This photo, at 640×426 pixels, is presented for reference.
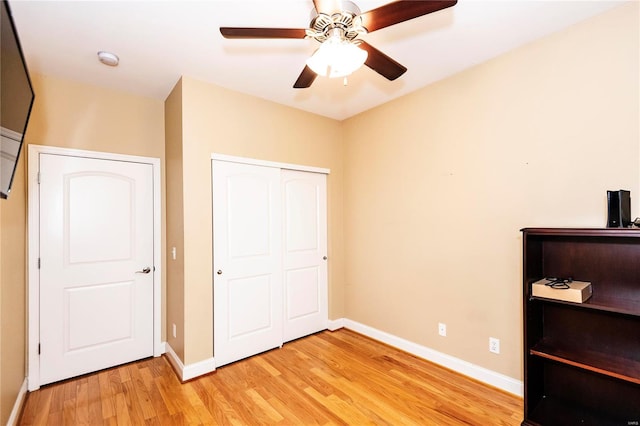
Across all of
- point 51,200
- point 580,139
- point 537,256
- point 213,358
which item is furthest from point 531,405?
point 51,200

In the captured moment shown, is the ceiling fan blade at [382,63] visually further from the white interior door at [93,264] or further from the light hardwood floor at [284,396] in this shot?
the white interior door at [93,264]

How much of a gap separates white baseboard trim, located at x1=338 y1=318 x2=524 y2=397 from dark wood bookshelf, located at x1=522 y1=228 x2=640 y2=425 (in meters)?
0.26

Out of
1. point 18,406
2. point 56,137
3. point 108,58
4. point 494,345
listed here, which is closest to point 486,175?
point 494,345

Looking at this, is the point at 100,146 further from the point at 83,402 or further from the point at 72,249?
the point at 83,402

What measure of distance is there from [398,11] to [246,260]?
8.10 ft

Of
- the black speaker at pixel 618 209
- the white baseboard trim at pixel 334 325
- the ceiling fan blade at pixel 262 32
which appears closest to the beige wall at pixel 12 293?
the ceiling fan blade at pixel 262 32

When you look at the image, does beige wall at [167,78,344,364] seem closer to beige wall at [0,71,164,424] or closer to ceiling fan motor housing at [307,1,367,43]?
beige wall at [0,71,164,424]

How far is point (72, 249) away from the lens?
2705 millimetres

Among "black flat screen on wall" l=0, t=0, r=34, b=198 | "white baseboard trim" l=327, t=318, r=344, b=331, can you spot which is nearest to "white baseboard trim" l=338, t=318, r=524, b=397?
"white baseboard trim" l=327, t=318, r=344, b=331

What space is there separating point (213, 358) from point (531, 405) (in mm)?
2510

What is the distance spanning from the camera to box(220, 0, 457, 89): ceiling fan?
135 centimetres

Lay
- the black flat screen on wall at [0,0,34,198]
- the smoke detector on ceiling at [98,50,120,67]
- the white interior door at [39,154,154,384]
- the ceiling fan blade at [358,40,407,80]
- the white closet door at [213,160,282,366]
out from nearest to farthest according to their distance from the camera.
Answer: the black flat screen on wall at [0,0,34,198] < the ceiling fan blade at [358,40,407,80] < the smoke detector on ceiling at [98,50,120,67] < the white interior door at [39,154,154,384] < the white closet door at [213,160,282,366]

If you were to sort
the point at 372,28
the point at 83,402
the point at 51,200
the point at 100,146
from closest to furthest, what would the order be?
the point at 372,28 < the point at 83,402 < the point at 51,200 < the point at 100,146

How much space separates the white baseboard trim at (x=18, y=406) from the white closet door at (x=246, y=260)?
135 cm
